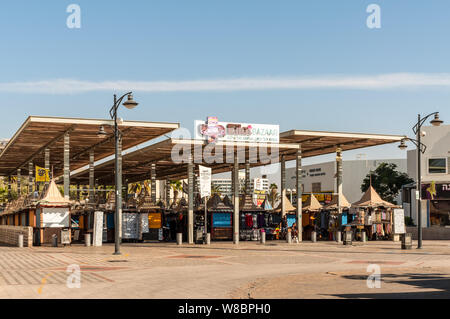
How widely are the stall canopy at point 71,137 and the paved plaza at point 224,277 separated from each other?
1196 cm

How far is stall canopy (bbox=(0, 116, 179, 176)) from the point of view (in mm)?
39969

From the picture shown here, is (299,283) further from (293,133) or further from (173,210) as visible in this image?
(173,210)

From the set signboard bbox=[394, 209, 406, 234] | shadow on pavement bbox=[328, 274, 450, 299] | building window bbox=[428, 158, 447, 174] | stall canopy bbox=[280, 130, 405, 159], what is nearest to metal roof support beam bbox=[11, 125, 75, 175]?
stall canopy bbox=[280, 130, 405, 159]

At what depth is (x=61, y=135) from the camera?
4481 cm

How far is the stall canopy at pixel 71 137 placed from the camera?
3997 centimetres

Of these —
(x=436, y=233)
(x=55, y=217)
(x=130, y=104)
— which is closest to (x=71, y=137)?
(x=55, y=217)

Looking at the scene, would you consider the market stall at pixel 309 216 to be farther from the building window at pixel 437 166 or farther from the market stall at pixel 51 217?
the market stall at pixel 51 217

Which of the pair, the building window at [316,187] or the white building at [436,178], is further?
the building window at [316,187]

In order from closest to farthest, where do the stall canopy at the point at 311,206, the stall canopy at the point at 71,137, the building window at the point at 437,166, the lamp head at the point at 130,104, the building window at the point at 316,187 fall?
the lamp head at the point at 130,104, the stall canopy at the point at 71,137, the stall canopy at the point at 311,206, the building window at the point at 437,166, the building window at the point at 316,187

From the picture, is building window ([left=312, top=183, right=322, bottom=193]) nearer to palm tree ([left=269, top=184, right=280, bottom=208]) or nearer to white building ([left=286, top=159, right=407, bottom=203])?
white building ([left=286, top=159, right=407, bottom=203])

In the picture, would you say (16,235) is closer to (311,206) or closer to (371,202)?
(311,206)

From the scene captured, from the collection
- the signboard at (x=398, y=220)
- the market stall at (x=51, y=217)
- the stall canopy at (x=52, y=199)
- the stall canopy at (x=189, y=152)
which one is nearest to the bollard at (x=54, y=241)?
the market stall at (x=51, y=217)
